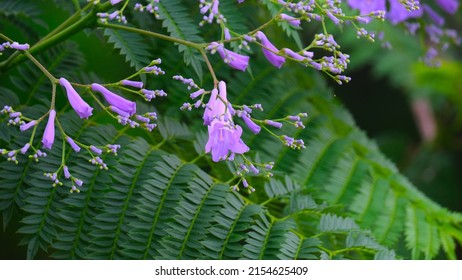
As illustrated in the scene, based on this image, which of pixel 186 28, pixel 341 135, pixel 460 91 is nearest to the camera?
pixel 186 28

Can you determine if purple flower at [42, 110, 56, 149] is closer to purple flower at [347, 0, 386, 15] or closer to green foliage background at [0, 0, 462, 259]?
green foliage background at [0, 0, 462, 259]

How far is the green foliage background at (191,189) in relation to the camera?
5.06ft

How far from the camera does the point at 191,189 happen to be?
1588mm

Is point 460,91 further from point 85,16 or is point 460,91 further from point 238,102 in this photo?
point 85,16

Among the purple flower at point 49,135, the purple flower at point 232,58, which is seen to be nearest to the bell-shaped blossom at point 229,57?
the purple flower at point 232,58

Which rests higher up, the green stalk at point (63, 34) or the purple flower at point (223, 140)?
the green stalk at point (63, 34)

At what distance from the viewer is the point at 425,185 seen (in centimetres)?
371

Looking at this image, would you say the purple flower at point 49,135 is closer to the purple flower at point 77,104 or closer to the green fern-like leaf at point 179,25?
the purple flower at point 77,104

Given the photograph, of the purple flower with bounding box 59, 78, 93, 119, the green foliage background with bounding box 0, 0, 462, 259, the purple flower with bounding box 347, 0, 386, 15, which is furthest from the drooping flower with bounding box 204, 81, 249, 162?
the purple flower with bounding box 347, 0, 386, 15

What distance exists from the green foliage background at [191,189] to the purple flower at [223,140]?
0.18 meters

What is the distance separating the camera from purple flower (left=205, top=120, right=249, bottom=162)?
1.32 meters

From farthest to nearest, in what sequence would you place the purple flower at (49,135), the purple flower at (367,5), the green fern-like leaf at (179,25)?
the purple flower at (367,5)
the green fern-like leaf at (179,25)
the purple flower at (49,135)
